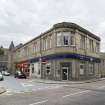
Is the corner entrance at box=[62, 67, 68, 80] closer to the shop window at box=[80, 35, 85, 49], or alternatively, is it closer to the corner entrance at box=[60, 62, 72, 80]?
the corner entrance at box=[60, 62, 72, 80]

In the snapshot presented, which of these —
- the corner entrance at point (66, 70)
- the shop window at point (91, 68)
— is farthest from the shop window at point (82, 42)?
the corner entrance at point (66, 70)

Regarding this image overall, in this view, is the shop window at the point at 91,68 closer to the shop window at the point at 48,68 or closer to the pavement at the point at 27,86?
the shop window at the point at 48,68

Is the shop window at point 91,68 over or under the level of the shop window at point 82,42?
under

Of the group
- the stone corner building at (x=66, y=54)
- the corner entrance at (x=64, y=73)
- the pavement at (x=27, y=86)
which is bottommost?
the pavement at (x=27, y=86)

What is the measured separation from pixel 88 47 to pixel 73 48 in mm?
7002

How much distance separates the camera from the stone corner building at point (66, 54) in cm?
3512

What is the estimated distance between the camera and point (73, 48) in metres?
35.6

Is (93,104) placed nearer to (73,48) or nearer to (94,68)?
(73,48)

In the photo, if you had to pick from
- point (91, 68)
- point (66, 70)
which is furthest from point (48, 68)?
point (91, 68)

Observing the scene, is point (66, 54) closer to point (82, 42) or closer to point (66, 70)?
point (66, 70)

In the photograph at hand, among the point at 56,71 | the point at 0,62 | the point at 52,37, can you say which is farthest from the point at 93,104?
the point at 0,62

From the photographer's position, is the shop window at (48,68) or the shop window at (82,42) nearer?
the shop window at (48,68)

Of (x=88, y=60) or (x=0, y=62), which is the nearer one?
(x=88, y=60)

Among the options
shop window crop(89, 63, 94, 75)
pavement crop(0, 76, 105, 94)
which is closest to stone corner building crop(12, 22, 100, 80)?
shop window crop(89, 63, 94, 75)
